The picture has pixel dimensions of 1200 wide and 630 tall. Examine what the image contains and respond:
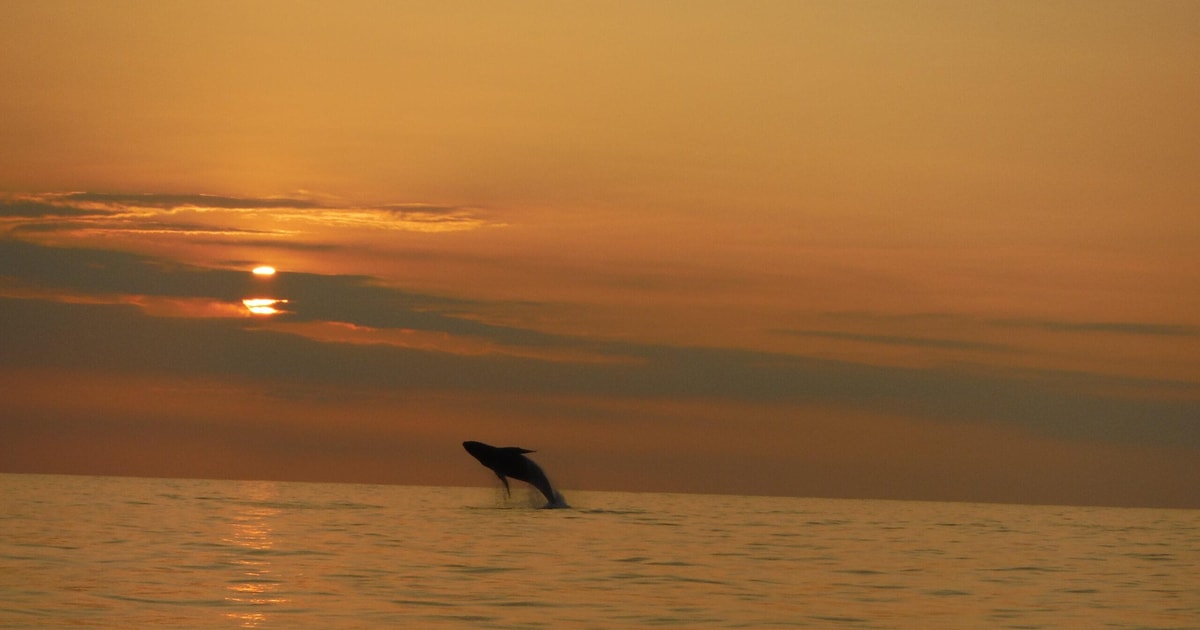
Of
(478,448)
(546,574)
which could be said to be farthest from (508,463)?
(546,574)

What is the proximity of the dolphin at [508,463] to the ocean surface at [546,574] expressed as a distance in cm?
136

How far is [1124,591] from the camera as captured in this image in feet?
110

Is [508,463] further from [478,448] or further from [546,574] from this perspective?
[546,574]

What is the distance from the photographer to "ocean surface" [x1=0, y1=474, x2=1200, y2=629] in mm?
25562

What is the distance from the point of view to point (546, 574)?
3212cm

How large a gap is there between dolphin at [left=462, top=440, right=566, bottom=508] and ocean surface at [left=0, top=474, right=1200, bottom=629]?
1.36 m

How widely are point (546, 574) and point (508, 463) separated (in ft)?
72.0

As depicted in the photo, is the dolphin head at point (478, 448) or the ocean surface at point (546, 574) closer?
the ocean surface at point (546, 574)

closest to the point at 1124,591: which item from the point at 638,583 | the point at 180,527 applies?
the point at 638,583

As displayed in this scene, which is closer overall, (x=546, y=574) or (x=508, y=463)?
(x=546, y=574)

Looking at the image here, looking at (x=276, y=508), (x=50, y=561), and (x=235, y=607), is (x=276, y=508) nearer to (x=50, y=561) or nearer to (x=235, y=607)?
(x=50, y=561)

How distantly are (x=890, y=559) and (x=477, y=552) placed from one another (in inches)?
440

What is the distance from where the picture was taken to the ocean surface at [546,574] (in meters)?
25.6

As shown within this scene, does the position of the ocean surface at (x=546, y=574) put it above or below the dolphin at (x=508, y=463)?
below
